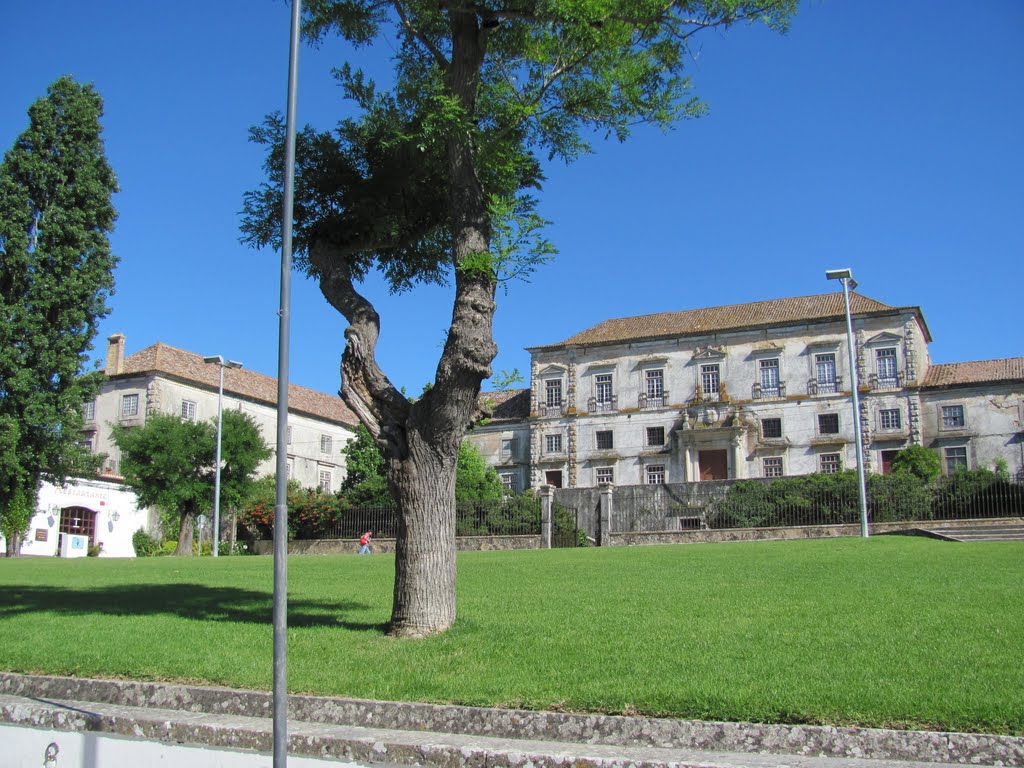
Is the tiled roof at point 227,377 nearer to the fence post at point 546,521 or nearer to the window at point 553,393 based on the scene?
the window at point 553,393

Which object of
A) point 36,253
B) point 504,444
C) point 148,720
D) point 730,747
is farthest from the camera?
point 504,444

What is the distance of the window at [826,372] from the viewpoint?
4912cm

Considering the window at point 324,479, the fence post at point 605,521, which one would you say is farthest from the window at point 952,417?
the window at point 324,479

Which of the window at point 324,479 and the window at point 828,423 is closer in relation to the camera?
the window at point 828,423

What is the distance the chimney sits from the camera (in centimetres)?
5308

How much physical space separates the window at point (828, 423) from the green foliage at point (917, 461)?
13.0 feet

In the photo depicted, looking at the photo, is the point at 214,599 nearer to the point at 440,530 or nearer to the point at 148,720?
the point at 440,530

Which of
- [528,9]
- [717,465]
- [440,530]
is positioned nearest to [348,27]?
[528,9]

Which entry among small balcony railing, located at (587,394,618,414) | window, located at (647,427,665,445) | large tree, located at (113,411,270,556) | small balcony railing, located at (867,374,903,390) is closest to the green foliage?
small balcony railing, located at (867,374,903,390)

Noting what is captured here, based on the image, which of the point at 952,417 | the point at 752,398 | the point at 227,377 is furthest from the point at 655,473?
the point at 227,377

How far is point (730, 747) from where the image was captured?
5.39 metres

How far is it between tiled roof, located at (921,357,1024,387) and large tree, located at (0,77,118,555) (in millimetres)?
41321

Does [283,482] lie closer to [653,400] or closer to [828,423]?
[828,423]

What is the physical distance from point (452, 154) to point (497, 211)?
1.09m
